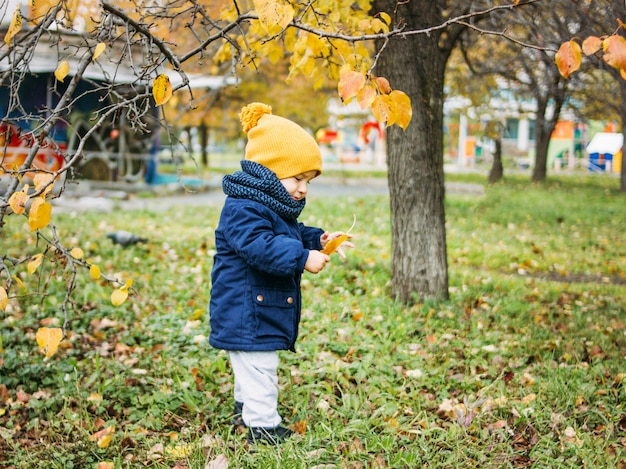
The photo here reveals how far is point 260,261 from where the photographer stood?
2.77m

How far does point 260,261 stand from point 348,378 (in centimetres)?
124

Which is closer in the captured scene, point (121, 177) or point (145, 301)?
point (145, 301)

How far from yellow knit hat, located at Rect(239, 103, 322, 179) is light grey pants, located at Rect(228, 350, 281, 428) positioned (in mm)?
805

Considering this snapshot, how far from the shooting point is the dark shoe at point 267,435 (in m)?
2.99

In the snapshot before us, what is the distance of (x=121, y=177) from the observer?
1680 centimetres

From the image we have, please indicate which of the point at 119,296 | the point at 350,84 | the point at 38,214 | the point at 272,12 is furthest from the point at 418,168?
the point at 38,214

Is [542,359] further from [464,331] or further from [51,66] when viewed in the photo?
[51,66]

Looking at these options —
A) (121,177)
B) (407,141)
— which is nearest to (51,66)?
(121,177)

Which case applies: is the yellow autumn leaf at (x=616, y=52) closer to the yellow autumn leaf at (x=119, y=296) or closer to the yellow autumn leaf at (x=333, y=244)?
the yellow autumn leaf at (x=333, y=244)

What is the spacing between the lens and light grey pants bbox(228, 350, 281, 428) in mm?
2986

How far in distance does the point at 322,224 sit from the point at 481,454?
6931 mm

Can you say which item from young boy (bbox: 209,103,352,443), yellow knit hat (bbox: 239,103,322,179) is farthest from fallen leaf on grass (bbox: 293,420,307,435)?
yellow knit hat (bbox: 239,103,322,179)

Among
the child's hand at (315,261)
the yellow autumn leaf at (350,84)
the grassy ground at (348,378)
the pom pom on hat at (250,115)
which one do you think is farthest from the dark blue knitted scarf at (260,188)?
the grassy ground at (348,378)

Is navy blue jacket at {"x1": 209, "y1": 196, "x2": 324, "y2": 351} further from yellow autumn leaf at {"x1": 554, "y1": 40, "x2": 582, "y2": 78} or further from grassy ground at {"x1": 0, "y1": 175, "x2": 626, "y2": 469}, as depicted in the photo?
yellow autumn leaf at {"x1": 554, "y1": 40, "x2": 582, "y2": 78}
